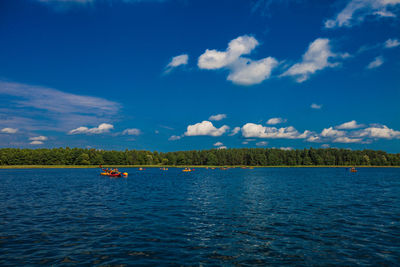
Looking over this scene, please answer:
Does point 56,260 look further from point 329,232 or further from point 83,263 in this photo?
point 329,232

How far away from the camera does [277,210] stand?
37.5 meters

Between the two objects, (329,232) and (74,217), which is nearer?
(329,232)

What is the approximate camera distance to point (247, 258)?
18453 millimetres

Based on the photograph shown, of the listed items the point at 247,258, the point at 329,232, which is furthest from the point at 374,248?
the point at 247,258

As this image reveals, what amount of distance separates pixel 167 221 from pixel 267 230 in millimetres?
11770

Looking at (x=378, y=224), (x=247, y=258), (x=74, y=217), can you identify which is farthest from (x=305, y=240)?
(x=74, y=217)

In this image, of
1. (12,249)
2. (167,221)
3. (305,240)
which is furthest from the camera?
(167,221)

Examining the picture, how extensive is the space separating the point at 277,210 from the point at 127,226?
71.0 feet

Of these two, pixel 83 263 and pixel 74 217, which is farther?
pixel 74 217

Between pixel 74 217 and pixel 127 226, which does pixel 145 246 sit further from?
pixel 74 217

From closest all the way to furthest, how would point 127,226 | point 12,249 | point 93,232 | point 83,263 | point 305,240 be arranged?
point 83,263 < point 12,249 < point 305,240 < point 93,232 < point 127,226

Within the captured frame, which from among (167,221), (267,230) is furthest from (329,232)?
(167,221)

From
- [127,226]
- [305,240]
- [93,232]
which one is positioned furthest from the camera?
[127,226]

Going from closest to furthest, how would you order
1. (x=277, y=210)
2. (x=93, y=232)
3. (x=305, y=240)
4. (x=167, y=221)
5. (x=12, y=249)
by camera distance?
(x=12, y=249), (x=305, y=240), (x=93, y=232), (x=167, y=221), (x=277, y=210)
